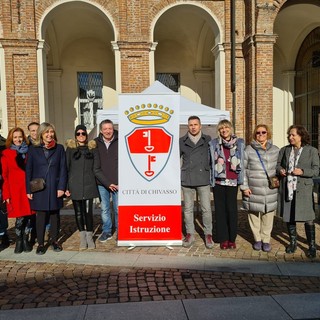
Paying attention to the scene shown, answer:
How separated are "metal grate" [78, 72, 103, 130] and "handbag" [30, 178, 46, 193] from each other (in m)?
12.6

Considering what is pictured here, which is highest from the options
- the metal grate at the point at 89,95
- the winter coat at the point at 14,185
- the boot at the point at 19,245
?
the metal grate at the point at 89,95

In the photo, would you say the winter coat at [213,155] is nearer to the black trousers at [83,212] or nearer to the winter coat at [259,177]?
the winter coat at [259,177]

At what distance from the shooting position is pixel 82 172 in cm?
→ 526

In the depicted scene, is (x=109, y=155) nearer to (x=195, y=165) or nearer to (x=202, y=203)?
(x=195, y=165)

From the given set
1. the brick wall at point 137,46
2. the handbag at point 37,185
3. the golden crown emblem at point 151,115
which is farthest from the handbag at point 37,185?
the brick wall at point 137,46

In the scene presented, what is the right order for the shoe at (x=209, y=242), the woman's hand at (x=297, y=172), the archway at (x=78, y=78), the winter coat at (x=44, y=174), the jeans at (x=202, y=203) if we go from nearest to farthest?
the woman's hand at (x=297, y=172) < the winter coat at (x=44, y=174) < the jeans at (x=202, y=203) < the shoe at (x=209, y=242) < the archway at (x=78, y=78)

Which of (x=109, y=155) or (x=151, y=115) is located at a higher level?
(x=151, y=115)

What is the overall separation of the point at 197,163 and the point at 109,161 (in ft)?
4.45

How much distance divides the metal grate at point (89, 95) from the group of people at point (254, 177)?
1275 centimetres

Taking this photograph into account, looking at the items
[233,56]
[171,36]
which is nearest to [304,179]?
[233,56]

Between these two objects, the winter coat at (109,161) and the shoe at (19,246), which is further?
the winter coat at (109,161)

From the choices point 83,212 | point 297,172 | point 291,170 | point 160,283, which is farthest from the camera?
point 83,212

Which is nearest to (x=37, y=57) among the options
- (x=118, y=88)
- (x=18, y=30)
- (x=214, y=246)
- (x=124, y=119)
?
(x=18, y=30)

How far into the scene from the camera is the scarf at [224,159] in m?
4.98
